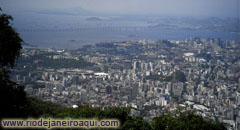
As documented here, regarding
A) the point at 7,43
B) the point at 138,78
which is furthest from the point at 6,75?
the point at 138,78

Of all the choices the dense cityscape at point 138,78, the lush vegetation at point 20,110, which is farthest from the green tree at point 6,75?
the dense cityscape at point 138,78

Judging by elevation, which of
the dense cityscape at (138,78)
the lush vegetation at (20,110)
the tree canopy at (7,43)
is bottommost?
the dense cityscape at (138,78)

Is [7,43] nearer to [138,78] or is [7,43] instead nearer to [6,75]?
[6,75]

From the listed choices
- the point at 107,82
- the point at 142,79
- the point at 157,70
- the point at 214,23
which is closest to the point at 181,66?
the point at 157,70

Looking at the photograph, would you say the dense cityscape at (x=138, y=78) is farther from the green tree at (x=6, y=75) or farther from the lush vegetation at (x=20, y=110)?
the green tree at (x=6, y=75)

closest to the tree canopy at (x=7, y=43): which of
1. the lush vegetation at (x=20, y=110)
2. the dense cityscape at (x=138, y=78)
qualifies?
the lush vegetation at (x=20, y=110)

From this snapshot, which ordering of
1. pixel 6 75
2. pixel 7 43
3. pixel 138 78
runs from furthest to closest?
pixel 138 78, pixel 6 75, pixel 7 43

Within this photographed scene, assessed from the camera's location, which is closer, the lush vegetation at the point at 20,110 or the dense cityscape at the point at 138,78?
the lush vegetation at the point at 20,110

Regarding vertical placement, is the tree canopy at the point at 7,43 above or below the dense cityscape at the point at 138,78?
above
